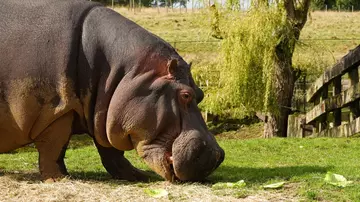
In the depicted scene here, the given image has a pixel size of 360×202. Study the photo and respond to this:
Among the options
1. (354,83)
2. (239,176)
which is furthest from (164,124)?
(354,83)

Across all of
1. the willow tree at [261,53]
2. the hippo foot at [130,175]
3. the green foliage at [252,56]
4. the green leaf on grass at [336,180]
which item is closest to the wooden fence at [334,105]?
the willow tree at [261,53]

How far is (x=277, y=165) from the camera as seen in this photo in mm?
7469

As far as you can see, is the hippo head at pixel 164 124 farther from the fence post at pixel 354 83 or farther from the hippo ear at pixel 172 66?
the fence post at pixel 354 83

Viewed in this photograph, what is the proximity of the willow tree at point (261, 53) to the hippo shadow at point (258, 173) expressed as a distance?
593 centimetres

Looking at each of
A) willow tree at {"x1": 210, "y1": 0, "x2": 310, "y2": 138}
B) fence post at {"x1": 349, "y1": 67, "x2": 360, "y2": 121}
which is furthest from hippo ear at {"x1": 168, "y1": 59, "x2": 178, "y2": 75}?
willow tree at {"x1": 210, "y1": 0, "x2": 310, "y2": 138}

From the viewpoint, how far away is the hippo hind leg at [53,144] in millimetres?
5582

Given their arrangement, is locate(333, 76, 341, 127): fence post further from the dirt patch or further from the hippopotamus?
the dirt patch

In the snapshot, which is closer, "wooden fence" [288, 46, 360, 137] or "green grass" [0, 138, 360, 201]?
"green grass" [0, 138, 360, 201]

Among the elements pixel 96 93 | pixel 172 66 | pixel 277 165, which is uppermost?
pixel 172 66

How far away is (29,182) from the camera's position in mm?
5633

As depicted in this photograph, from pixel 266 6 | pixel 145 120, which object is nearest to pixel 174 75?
pixel 145 120

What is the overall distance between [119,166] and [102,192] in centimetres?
106

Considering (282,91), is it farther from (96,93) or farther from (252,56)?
(96,93)

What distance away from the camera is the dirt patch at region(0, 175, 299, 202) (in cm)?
481
